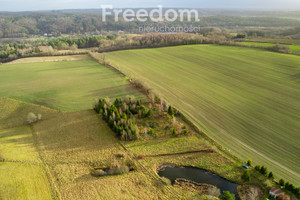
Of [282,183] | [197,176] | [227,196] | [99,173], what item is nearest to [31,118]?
[99,173]

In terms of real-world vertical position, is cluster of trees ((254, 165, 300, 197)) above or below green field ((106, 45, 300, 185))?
below

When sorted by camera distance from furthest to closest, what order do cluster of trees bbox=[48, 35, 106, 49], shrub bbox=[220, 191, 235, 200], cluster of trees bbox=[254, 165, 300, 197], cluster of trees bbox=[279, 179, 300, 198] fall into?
cluster of trees bbox=[48, 35, 106, 49] → cluster of trees bbox=[254, 165, 300, 197] → cluster of trees bbox=[279, 179, 300, 198] → shrub bbox=[220, 191, 235, 200]

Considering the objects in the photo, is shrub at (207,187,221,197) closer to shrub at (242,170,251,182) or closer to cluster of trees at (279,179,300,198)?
shrub at (242,170,251,182)

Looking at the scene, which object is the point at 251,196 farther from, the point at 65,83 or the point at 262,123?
the point at 65,83

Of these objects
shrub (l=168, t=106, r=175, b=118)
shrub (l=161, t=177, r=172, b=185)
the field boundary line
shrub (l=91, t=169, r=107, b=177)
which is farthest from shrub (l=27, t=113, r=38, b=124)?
shrub (l=161, t=177, r=172, b=185)

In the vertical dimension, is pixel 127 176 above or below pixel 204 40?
below

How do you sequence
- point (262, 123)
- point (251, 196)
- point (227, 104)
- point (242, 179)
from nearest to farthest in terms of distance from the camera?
1. point (251, 196)
2. point (242, 179)
3. point (262, 123)
4. point (227, 104)

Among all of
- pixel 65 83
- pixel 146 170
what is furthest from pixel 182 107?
pixel 65 83
